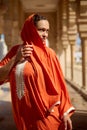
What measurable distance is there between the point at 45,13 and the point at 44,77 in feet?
78.4

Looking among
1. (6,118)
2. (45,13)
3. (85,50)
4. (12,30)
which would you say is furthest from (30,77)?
(45,13)

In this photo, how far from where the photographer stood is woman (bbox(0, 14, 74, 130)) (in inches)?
95.1

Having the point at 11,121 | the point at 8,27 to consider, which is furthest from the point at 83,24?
the point at 8,27

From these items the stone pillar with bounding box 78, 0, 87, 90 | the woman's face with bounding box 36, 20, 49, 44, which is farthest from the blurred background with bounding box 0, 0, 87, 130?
the woman's face with bounding box 36, 20, 49, 44

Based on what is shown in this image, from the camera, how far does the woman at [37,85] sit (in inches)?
95.1

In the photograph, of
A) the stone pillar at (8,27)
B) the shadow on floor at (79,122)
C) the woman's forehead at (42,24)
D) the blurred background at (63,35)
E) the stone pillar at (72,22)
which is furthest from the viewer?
the stone pillar at (8,27)

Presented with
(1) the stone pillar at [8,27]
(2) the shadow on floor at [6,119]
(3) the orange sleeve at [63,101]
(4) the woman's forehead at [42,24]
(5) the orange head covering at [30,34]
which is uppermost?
(4) the woman's forehead at [42,24]

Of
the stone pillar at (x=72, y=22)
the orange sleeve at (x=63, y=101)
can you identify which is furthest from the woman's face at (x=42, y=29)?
the stone pillar at (x=72, y=22)

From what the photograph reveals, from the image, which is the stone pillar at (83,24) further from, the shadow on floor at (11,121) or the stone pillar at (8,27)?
the stone pillar at (8,27)

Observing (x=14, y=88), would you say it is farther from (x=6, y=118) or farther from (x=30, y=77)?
(x=6, y=118)

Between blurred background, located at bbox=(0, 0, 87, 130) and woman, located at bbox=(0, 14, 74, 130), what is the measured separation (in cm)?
287

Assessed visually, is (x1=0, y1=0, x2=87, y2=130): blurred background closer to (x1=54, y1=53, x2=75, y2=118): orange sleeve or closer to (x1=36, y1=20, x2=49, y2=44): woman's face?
(x1=54, y1=53, x2=75, y2=118): orange sleeve

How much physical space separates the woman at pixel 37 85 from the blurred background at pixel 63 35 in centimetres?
287

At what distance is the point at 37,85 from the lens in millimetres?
2404
